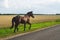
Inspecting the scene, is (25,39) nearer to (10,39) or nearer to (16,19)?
(10,39)

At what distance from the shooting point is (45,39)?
17.4 meters

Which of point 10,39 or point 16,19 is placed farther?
point 16,19

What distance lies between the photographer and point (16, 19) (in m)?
24.2

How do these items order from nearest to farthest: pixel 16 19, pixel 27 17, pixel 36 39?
pixel 36 39, pixel 16 19, pixel 27 17

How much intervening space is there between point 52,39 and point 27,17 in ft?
32.1

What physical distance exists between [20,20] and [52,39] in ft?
26.9

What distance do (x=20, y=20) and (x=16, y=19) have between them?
1.00 m

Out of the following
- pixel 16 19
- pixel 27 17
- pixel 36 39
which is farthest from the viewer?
pixel 27 17

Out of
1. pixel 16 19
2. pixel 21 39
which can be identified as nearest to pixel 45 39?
pixel 21 39

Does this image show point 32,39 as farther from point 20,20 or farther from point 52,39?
point 20,20

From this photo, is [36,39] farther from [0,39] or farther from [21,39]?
[0,39]

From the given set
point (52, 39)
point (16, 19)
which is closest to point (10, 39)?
point (52, 39)

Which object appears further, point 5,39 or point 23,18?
point 23,18

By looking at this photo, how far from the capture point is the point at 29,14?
27469 mm
